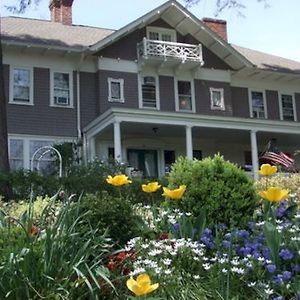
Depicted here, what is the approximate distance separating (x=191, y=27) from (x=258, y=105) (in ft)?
16.7

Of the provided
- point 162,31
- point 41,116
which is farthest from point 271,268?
point 162,31

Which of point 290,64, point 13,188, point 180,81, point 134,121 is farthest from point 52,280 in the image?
point 290,64

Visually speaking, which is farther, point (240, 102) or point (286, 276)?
point (240, 102)

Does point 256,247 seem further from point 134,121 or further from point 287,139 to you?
point 287,139

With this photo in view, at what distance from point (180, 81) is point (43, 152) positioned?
7153 millimetres

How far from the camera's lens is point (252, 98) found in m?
27.8

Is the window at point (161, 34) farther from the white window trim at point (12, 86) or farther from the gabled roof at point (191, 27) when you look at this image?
the white window trim at point (12, 86)

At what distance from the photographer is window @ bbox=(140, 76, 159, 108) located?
81.2ft

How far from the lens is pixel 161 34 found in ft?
85.4

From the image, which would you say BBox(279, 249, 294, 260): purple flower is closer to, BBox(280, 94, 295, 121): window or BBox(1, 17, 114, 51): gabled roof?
BBox(1, 17, 114, 51): gabled roof

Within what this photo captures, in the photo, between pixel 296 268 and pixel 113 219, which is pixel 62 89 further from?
pixel 296 268

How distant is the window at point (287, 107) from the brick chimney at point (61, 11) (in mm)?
11018

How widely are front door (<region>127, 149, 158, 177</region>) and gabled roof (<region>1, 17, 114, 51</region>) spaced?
4972 mm

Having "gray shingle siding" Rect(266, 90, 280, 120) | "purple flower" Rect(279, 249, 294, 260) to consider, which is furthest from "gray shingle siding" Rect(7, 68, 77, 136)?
"purple flower" Rect(279, 249, 294, 260)
